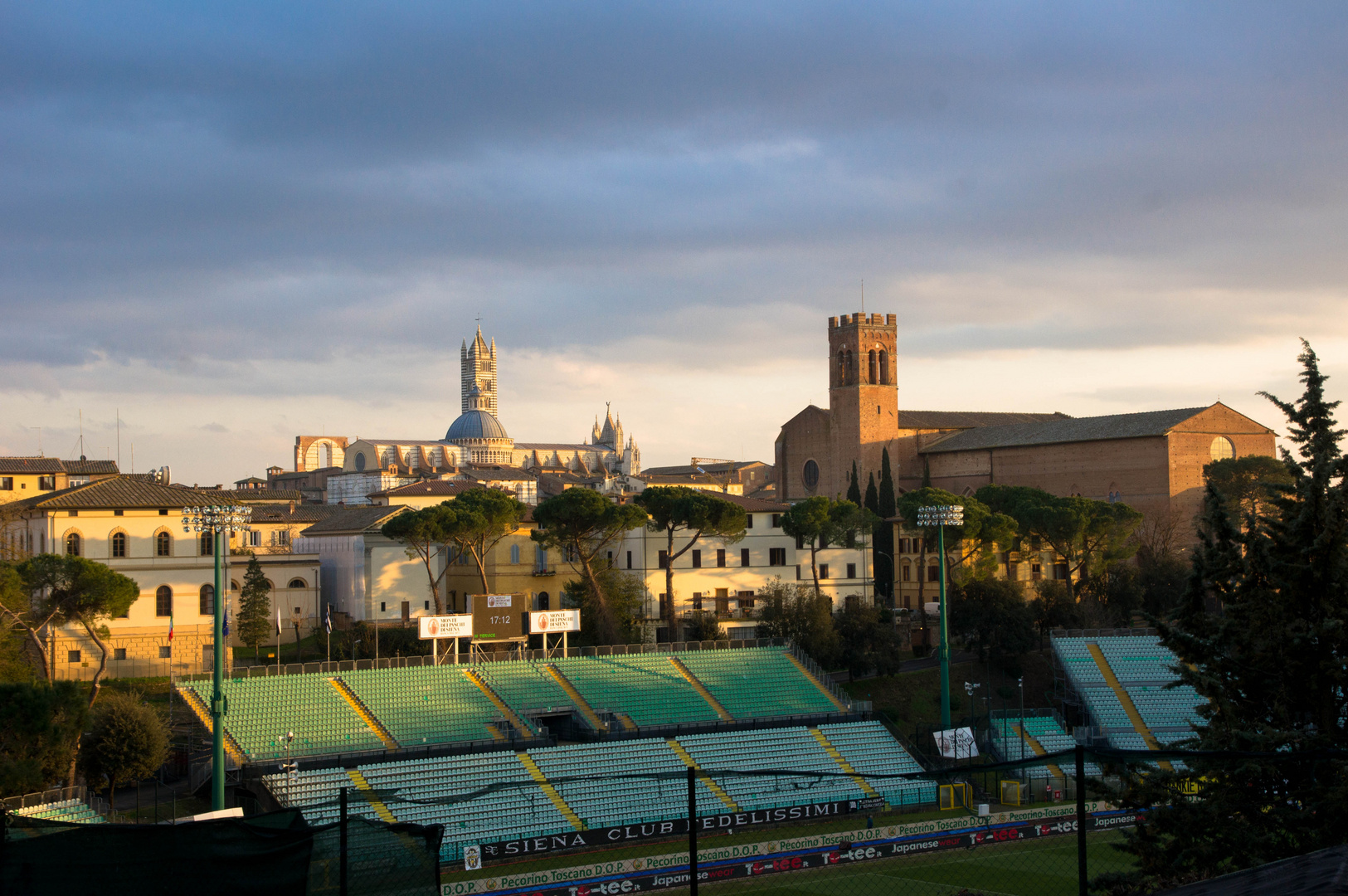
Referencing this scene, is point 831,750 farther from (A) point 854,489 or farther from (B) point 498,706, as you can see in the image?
(A) point 854,489

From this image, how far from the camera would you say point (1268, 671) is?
1259cm

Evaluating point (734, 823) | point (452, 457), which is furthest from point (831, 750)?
point (452, 457)

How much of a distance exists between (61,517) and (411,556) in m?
15.8

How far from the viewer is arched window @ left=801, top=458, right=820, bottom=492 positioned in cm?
9931

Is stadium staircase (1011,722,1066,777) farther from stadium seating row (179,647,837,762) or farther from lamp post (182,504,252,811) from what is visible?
lamp post (182,504,252,811)

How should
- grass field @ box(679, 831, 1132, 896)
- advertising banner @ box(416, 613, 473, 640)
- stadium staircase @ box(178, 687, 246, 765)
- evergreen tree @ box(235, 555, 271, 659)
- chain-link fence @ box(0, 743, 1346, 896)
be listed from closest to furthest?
1. grass field @ box(679, 831, 1132, 896)
2. chain-link fence @ box(0, 743, 1346, 896)
3. stadium staircase @ box(178, 687, 246, 765)
4. advertising banner @ box(416, 613, 473, 640)
5. evergreen tree @ box(235, 555, 271, 659)

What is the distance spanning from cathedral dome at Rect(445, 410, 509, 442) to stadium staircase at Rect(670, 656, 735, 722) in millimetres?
120566

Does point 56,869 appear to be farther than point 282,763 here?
No

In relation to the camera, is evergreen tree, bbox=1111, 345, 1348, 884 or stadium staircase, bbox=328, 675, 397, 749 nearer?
evergreen tree, bbox=1111, 345, 1348, 884

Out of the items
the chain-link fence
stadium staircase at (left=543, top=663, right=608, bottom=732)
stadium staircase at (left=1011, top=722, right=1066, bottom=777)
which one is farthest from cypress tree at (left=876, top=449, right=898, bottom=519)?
the chain-link fence

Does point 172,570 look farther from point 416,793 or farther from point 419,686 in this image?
point 416,793

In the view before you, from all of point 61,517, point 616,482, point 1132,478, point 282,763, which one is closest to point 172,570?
point 61,517

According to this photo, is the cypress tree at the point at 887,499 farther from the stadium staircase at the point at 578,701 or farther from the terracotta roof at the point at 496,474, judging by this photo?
the stadium staircase at the point at 578,701

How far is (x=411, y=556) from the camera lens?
60.3 metres
